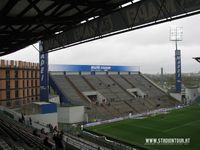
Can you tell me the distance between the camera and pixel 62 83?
2274 inches

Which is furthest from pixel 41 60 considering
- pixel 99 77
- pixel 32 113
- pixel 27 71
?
pixel 99 77

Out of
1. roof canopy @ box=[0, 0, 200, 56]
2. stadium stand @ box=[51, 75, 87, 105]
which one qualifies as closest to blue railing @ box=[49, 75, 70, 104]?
stadium stand @ box=[51, 75, 87, 105]

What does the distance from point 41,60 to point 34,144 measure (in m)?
24.5

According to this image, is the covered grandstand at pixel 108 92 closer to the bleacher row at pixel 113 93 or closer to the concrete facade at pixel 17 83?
the bleacher row at pixel 113 93

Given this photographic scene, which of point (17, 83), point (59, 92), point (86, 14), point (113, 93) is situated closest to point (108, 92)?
point (113, 93)

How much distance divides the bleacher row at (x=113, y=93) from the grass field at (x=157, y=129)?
671 centimetres

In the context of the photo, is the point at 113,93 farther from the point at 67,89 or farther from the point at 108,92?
the point at 67,89

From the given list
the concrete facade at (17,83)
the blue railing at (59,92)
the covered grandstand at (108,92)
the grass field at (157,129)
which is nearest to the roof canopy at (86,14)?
the grass field at (157,129)

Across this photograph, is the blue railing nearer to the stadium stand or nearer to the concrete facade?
the stadium stand

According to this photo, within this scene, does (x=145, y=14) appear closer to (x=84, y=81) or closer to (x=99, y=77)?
(x=84, y=81)

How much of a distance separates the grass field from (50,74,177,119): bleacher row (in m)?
6.71

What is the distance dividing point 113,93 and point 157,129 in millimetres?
23820

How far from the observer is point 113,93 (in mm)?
61062

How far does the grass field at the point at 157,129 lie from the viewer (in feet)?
103
